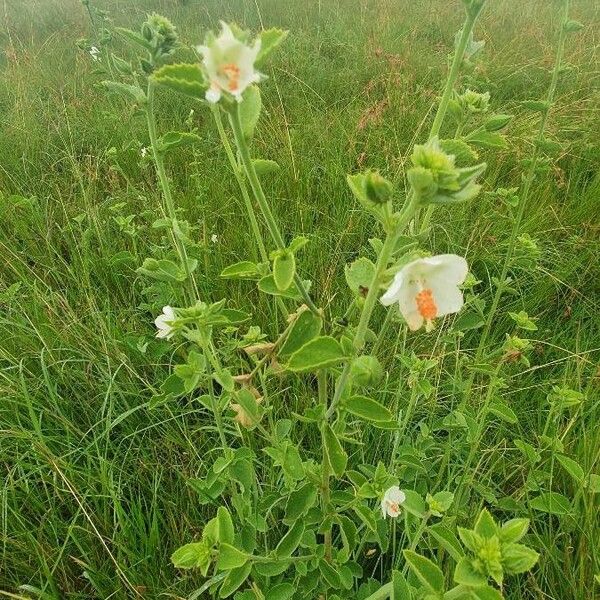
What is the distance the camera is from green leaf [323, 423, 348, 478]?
998mm

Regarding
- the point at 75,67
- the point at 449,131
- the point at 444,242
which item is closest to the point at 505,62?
the point at 449,131

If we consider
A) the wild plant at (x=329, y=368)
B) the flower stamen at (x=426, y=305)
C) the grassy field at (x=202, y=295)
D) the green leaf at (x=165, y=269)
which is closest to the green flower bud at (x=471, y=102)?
the wild plant at (x=329, y=368)

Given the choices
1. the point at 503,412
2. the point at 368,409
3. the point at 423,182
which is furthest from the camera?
the point at 503,412

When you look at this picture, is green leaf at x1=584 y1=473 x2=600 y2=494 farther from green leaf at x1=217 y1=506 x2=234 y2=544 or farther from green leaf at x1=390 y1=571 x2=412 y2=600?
green leaf at x1=217 y1=506 x2=234 y2=544

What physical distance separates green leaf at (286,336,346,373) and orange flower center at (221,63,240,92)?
0.36 meters

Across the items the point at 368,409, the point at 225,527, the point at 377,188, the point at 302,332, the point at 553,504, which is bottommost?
the point at 553,504

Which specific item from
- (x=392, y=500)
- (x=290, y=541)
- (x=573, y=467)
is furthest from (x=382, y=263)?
(x=573, y=467)

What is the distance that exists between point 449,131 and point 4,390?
2.61 m

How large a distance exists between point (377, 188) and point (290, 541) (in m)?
0.77

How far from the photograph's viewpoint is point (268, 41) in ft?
2.78

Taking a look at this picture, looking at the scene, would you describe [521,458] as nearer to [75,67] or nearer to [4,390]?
[4,390]

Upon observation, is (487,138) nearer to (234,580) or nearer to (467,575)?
(467,575)

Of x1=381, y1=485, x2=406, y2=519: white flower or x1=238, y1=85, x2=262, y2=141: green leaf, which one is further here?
x1=381, y1=485, x2=406, y2=519: white flower

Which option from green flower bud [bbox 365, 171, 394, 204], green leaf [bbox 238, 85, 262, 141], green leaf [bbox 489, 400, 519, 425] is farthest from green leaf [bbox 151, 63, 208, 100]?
green leaf [bbox 489, 400, 519, 425]
